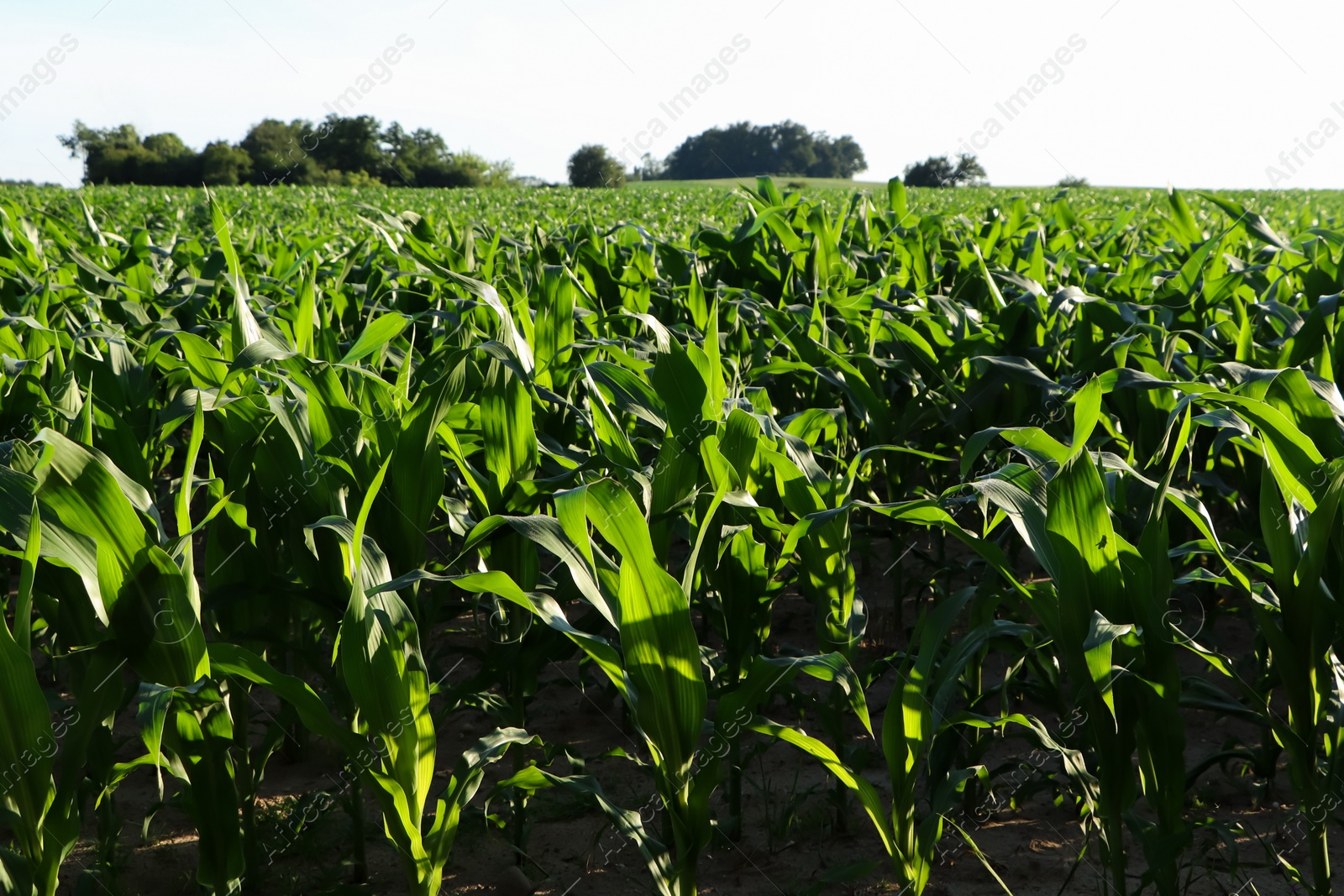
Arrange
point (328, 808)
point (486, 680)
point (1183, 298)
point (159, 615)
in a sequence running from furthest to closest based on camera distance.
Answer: point (1183, 298), point (328, 808), point (486, 680), point (159, 615)

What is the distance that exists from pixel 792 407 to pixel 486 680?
5.90 ft

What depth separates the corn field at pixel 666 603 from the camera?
129cm

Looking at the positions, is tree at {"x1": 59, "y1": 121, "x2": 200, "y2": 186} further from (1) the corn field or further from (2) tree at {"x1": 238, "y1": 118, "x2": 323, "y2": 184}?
(1) the corn field

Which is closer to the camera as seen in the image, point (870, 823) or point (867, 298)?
point (870, 823)

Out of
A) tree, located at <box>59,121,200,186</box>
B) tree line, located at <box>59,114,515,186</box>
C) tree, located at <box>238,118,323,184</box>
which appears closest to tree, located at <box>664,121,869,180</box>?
tree line, located at <box>59,114,515,186</box>

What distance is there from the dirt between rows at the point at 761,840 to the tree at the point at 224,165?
4108 cm

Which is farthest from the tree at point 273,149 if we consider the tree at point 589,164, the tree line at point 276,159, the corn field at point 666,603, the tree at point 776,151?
the corn field at point 666,603

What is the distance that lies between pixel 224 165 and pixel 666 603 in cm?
4337

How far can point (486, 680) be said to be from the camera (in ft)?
5.30

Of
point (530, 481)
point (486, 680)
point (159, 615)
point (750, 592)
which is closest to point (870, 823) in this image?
point (750, 592)

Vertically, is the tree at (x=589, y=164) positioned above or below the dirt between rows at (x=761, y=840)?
above

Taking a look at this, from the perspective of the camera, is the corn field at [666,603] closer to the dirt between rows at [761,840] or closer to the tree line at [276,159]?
the dirt between rows at [761,840]

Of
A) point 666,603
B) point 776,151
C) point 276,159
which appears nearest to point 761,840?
point 666,603

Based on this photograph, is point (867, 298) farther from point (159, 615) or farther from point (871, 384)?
point (159, 615)
